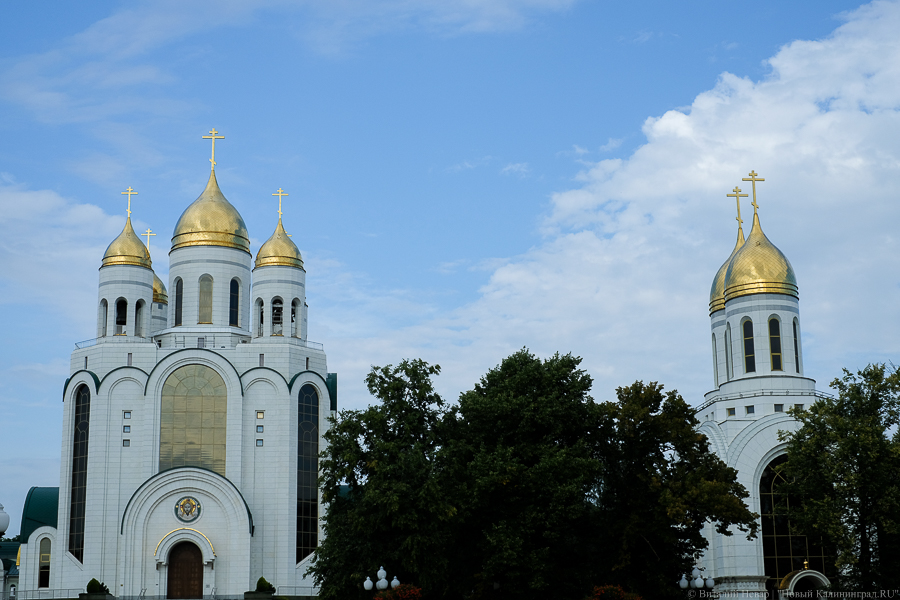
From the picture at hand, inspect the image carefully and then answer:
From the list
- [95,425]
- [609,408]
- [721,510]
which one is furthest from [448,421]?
[95,425]

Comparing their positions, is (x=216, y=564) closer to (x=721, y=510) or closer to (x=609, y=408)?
(x=609, y=408)

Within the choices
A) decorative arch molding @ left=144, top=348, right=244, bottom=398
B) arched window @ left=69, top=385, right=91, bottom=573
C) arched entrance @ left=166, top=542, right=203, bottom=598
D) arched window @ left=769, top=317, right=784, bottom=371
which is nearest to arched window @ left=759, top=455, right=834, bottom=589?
arched window @ left=769, top=317, right=784, bottom=371

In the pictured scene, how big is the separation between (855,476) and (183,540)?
2337 centimetres

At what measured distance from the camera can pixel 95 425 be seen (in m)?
43.5

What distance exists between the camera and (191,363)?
4409cm

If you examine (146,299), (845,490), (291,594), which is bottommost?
(291,594)

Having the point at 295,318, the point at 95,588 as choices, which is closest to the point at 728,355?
the point at 295,318

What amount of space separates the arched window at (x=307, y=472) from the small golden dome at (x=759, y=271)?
16399 mm

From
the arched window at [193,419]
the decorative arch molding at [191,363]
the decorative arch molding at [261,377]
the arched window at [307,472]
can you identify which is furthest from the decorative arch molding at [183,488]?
the decorative arch molding at [261,377]

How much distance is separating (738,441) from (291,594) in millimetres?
16894

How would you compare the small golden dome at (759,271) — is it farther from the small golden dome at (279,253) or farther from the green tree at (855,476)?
the small golden dome at (279,253)

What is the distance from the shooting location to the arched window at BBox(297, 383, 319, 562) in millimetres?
43094

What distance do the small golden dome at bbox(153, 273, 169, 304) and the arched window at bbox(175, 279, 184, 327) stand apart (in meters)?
7.94

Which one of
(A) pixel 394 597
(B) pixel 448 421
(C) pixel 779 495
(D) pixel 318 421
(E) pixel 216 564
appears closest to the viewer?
(A) pixel 394 597
